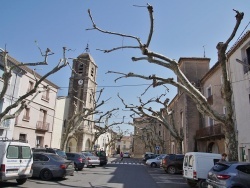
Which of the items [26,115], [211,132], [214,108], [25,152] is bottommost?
[25,152]

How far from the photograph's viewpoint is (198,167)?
39.7 ft

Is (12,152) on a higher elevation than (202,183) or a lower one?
higher

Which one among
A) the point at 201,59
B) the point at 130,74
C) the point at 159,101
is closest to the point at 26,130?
the point at 159,101

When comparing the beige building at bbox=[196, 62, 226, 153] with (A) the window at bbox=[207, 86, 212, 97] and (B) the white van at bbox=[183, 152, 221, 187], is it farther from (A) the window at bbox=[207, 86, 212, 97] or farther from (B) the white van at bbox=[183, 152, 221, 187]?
Result: (B) the white van at bbox=[183, 152, 221, 187]

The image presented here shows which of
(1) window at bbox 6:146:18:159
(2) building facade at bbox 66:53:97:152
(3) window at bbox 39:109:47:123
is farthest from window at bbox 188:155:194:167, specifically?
(2) building facade at bbox 66:53:97:152

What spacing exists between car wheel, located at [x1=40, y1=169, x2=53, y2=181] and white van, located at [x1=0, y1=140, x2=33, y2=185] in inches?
79.8

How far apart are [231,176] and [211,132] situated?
55.2 feet

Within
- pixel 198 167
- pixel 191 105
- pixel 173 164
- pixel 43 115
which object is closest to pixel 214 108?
pixel 191 105

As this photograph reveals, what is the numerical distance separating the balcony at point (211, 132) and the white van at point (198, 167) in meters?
9.84

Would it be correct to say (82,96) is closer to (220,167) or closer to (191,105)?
(191,105)

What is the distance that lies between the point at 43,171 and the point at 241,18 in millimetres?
11986

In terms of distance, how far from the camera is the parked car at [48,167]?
13.6 meters

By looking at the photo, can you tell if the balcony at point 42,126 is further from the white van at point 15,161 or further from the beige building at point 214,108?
the white van at point 15,161

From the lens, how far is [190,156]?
12906 millimetres
